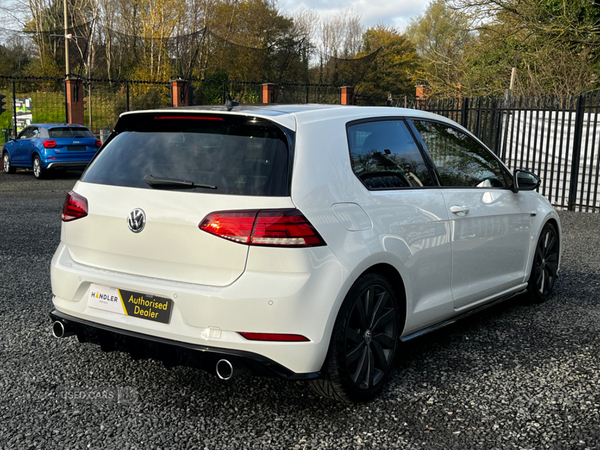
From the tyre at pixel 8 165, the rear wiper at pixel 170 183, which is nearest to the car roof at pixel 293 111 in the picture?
the rear wiper at pixel 170 183

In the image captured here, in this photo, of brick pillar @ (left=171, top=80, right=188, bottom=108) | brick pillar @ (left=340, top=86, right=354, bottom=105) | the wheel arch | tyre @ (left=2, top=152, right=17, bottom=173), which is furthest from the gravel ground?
brick pillar @ (left=340, top=86, right=354, bottom=105)

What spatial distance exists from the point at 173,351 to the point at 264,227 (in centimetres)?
79

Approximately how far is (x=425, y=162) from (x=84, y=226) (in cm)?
219

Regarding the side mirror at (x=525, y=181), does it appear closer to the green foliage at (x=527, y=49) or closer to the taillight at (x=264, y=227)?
the taillight at (x=264, y=227)

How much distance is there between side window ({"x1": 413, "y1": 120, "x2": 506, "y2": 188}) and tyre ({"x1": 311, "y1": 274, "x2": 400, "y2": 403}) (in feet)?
3.76

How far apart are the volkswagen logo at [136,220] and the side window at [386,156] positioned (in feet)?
3.83

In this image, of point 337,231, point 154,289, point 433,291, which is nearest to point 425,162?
point 433,291

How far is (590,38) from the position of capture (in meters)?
19.6

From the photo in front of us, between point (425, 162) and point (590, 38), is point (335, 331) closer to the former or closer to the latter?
point (425, 162)

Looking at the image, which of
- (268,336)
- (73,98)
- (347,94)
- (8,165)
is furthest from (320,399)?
(347,94)

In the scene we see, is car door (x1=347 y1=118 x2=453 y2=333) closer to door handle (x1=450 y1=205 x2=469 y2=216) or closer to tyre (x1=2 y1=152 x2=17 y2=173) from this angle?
door handle (x1=450 y1=205 x2=469 y2=216)

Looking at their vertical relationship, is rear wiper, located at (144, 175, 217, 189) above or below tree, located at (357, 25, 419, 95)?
below

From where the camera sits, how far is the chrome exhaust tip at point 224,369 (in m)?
3.04

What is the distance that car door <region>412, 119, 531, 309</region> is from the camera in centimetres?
430
